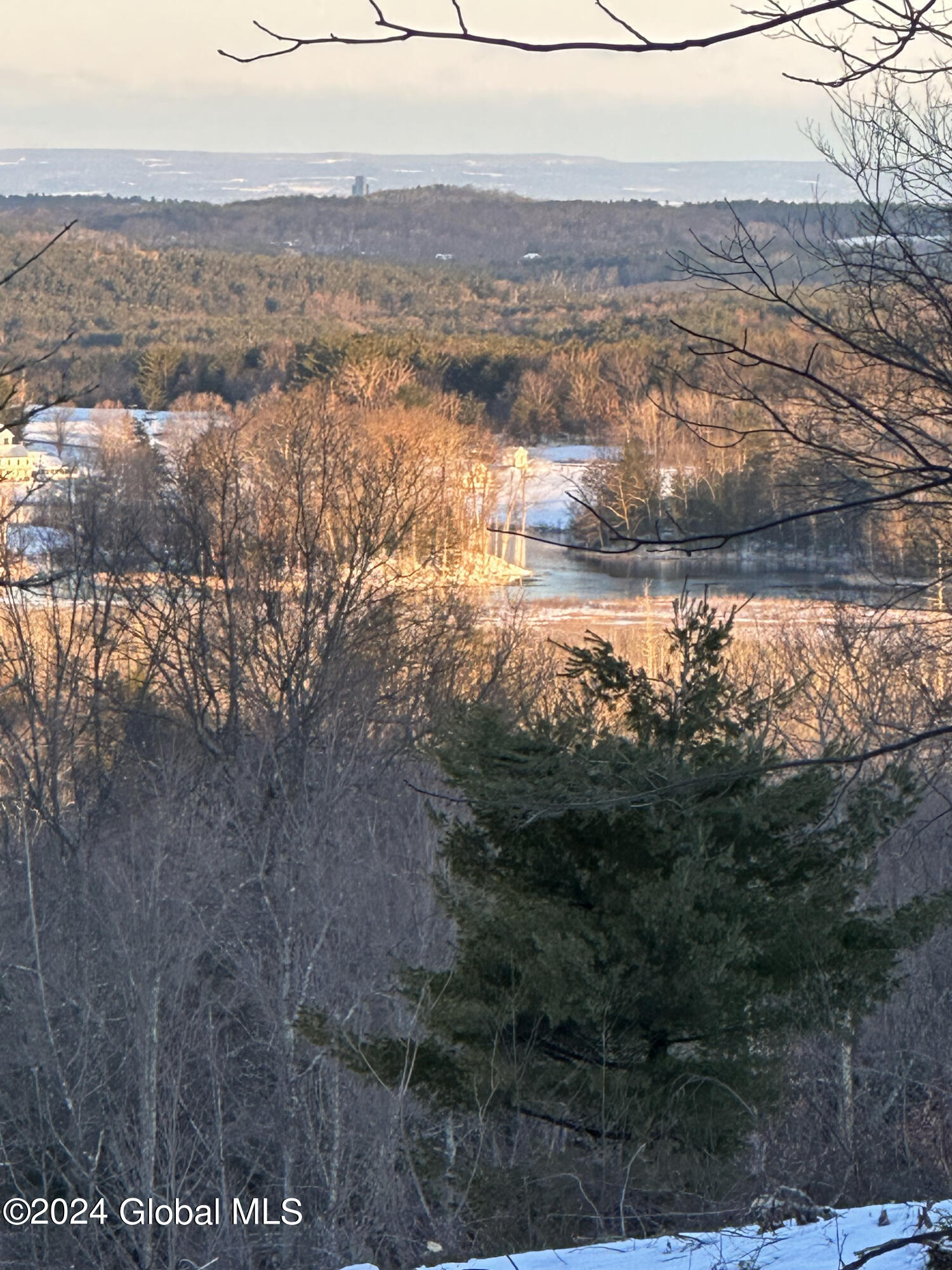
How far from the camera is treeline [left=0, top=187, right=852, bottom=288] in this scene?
138 metres

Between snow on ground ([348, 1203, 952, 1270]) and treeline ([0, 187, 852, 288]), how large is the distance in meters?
132

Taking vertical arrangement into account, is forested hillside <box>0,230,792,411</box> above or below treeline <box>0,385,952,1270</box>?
above

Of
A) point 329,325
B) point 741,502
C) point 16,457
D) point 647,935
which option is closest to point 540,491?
point 16,457

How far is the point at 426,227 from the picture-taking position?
157 m

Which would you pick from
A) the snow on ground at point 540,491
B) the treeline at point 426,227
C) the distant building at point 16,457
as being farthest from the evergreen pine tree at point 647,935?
Result: the treeline at point 426,227

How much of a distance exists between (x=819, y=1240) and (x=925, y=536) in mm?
9104

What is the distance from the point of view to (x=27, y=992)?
12461 mm

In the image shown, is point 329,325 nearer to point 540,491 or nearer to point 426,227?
point 426,227

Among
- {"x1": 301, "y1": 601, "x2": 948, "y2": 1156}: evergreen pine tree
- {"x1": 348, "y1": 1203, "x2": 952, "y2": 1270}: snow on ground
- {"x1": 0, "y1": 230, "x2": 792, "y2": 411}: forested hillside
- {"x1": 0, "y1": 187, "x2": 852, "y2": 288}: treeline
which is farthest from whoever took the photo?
{"x1": 0, "y1": 187, "x2": 852, "y2": 288}: treeline

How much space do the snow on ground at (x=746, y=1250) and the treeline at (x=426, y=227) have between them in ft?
433

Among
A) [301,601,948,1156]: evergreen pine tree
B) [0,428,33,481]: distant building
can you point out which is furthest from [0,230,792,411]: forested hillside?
[301,601,948,1156]: evergreen pine tree

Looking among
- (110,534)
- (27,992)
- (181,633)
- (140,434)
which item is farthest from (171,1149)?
(140,434)

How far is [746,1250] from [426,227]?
530 feet

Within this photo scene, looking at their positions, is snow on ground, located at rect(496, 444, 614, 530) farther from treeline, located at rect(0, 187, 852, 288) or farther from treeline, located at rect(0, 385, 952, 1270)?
treeline, located at rect(0, 187, 852, 288)
